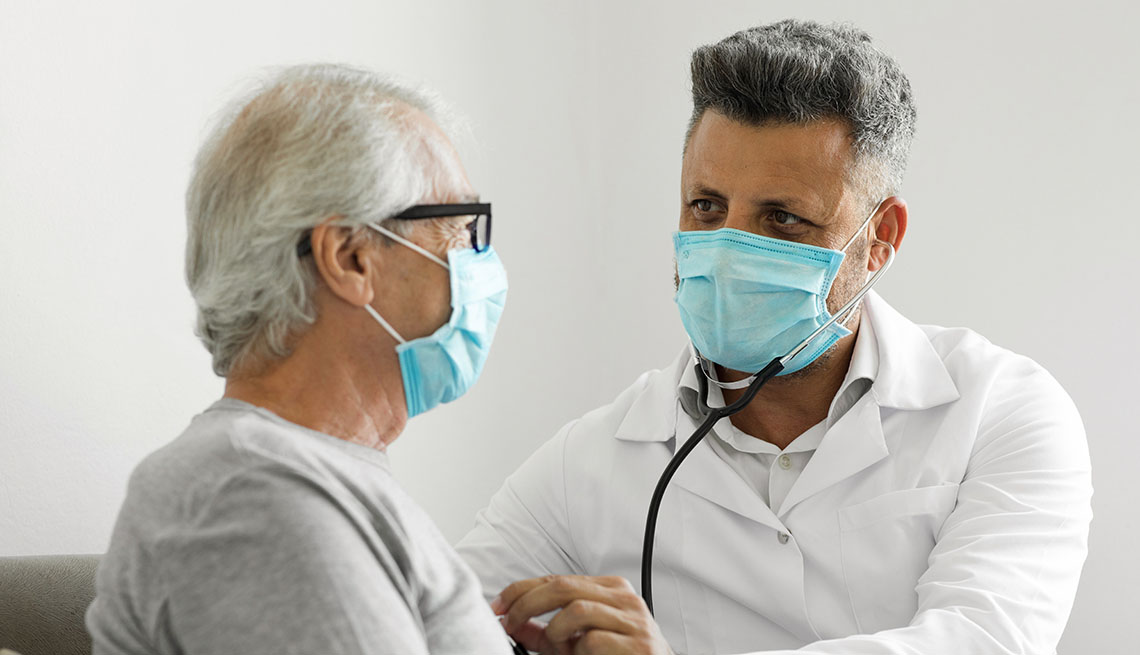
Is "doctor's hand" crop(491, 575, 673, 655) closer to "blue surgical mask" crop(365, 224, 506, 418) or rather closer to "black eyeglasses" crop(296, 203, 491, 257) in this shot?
"blue surgical mask" crop(365, 224, 506, 418)

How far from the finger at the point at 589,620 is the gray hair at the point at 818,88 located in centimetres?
76

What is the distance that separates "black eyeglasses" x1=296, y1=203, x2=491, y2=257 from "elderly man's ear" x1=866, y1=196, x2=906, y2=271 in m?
0.72

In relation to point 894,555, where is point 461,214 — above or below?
above

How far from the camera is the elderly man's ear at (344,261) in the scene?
3.32 feet

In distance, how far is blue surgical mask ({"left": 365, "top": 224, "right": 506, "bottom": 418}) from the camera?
107 centimetres

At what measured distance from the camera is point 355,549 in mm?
848

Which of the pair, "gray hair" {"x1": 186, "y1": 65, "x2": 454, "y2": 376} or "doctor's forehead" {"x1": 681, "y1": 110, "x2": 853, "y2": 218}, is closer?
"gray hair" {"x1": 186, "y1": 65, "x2": 454, "y2": 376}

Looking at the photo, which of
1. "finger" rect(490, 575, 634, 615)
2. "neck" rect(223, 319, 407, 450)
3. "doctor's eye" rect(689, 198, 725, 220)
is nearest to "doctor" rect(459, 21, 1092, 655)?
"doctor's eye" rect(689, 198, 725, 220)

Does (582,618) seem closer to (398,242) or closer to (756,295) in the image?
(398,242)

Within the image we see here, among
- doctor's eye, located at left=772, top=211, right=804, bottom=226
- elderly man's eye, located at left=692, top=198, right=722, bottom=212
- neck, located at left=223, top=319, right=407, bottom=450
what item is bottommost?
neck, located at left=223, top=319, right=407, bottom=450

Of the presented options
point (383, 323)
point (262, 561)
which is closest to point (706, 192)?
point (383, 323)

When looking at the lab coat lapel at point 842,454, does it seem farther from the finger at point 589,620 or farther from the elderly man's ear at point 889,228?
the finger at point 589,620

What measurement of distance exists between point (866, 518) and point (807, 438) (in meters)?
0.15

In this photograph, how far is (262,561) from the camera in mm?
807
